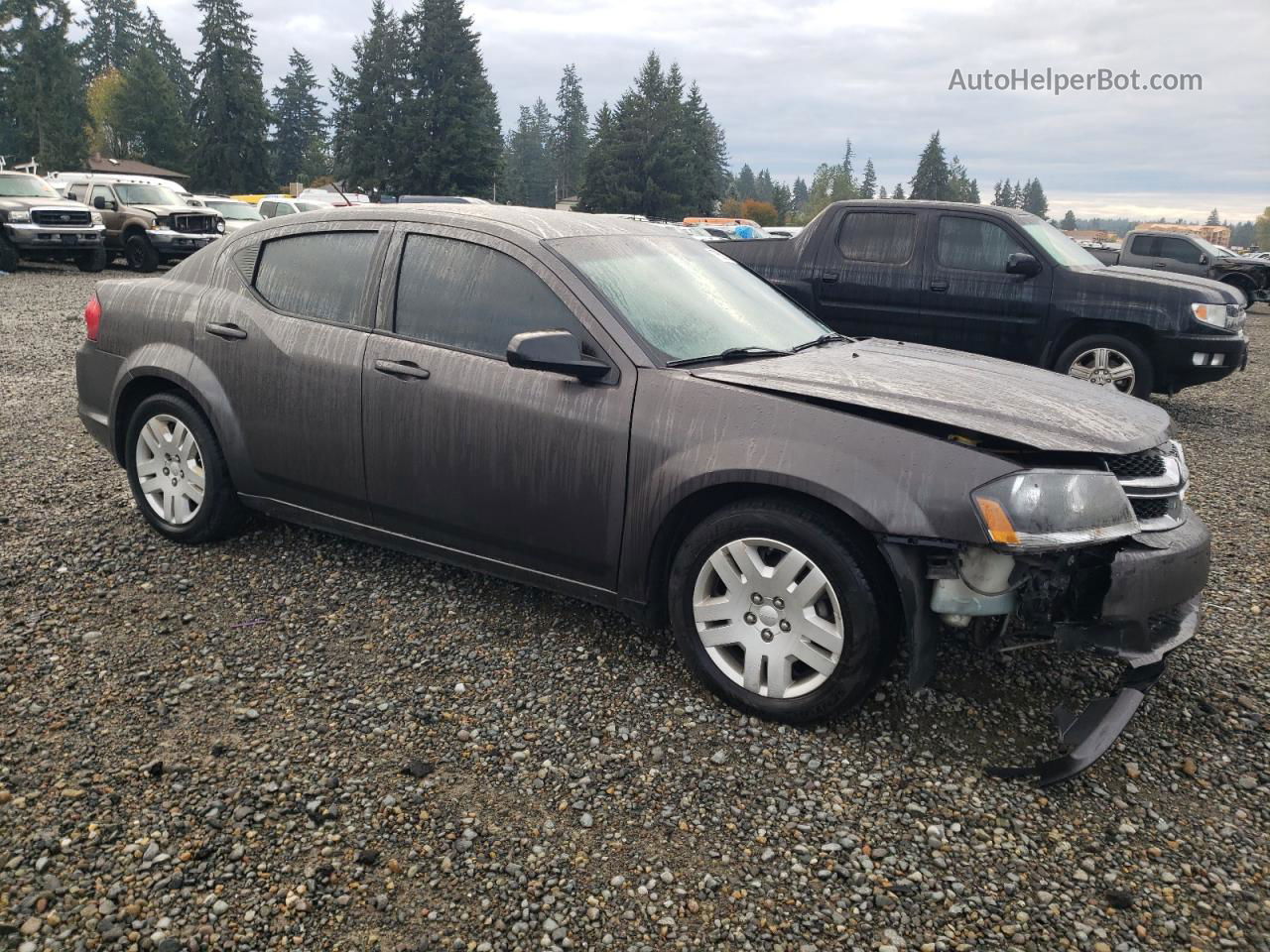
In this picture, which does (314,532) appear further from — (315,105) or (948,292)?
(315,105)

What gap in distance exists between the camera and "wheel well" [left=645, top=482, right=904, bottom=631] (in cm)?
295

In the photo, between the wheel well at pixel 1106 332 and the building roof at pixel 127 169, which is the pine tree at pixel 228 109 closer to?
the building roof at pixel 127 169

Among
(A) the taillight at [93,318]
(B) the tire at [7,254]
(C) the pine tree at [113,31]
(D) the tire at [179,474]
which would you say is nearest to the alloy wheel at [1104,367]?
(D) the tire at [179,474]

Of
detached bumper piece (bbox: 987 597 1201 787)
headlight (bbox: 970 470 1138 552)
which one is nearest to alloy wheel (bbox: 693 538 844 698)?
headlight (bbox: 970 470 1138 552)

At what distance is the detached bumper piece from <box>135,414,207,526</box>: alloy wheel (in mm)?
3602

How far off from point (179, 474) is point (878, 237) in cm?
627

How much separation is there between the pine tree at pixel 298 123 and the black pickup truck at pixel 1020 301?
93335mm

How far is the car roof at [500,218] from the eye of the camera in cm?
376

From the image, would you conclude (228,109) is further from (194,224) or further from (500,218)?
(500,218)

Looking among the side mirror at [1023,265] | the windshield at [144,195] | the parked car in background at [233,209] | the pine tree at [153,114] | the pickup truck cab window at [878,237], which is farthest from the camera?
the pine tree at [153,114]

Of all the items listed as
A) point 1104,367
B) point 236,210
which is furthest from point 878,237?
point 236,210

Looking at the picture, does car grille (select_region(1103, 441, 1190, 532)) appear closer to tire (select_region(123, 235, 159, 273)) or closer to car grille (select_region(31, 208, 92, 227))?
car grille (select_region(31, 208, 92, 227))

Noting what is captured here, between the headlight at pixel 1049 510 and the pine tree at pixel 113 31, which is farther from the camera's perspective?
the pine tree at pixel 113 31

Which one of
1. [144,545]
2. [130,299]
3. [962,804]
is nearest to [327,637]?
[144,545]
